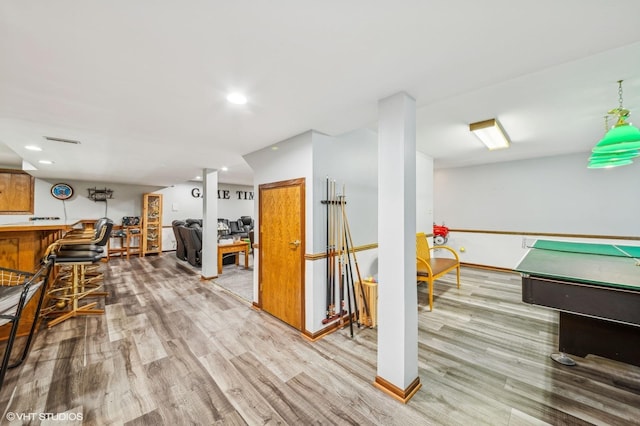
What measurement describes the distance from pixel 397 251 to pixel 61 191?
29.6 feet

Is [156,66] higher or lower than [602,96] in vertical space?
lower

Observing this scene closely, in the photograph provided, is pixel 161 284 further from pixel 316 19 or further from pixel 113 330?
pixel 316 19

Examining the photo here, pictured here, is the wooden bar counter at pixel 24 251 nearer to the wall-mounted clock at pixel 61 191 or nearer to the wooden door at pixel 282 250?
the wooden door at pixel 282 250

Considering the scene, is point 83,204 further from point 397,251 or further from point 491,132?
point 491,132

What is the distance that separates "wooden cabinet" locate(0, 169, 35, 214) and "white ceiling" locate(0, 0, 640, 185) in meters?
5.18

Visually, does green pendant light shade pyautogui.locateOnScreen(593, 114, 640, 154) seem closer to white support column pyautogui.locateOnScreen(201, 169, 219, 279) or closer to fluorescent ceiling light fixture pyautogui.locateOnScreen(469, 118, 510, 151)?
fluorescent ceiling light fixture pyautogui.locateOnScreen(469, 118, 510, 151)

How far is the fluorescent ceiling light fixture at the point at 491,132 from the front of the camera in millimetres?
2748

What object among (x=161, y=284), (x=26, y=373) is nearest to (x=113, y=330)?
(x=26, y=373)

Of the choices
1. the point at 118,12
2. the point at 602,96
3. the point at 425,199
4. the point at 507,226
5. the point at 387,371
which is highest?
the point at 602,96

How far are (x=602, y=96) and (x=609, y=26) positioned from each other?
1467mm

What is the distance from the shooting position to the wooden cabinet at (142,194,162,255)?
7312mm

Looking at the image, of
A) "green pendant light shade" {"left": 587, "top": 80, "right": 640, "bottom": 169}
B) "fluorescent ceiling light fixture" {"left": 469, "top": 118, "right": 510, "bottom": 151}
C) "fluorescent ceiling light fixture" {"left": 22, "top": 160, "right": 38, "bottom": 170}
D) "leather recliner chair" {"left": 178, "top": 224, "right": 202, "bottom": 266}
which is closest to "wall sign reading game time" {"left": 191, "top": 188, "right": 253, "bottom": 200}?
"leather recliner chair" {"left": 178, "top": 224, "right": 202, "bottom": 266}

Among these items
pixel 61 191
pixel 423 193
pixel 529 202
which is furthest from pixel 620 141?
pixel 61 191

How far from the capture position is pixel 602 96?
6.94 feet
